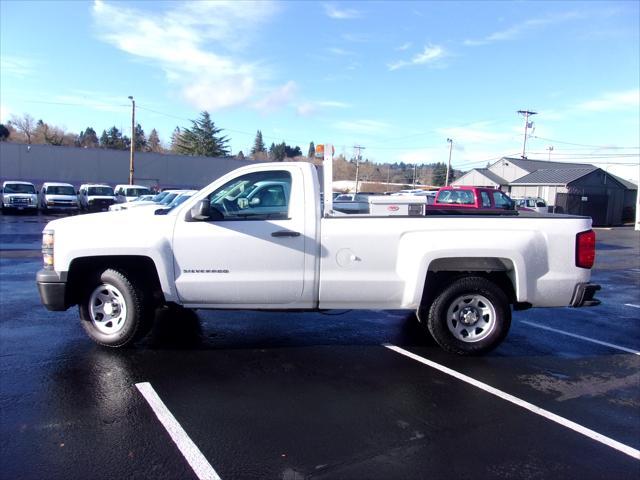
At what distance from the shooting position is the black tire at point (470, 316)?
526 cm

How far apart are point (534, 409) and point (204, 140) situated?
260 feet

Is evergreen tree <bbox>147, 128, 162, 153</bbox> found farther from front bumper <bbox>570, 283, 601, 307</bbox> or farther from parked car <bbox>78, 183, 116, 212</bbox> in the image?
front bumper <bbox>570, 283, 601, 307</bbox>

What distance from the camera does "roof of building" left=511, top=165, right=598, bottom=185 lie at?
36906mm

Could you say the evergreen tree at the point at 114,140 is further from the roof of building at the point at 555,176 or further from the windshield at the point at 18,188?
the roof of building at the point at 555,176

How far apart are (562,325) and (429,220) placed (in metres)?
3.38

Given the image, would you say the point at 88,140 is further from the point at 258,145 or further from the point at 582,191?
the point at 582,191

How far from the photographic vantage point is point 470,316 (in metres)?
5.36

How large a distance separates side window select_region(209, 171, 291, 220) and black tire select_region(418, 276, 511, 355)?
6.43 ft

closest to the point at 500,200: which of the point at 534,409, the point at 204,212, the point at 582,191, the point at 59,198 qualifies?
the point at 534,409

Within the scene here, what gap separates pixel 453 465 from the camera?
10.9ft

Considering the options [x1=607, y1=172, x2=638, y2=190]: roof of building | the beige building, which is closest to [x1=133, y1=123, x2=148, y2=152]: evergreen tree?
the beige building

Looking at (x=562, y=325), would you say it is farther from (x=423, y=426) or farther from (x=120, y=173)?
(x=120, y=173)

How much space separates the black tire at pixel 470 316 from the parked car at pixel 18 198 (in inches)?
1200

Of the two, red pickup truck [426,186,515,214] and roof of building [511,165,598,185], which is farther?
roof of building [511,165,598,185]
